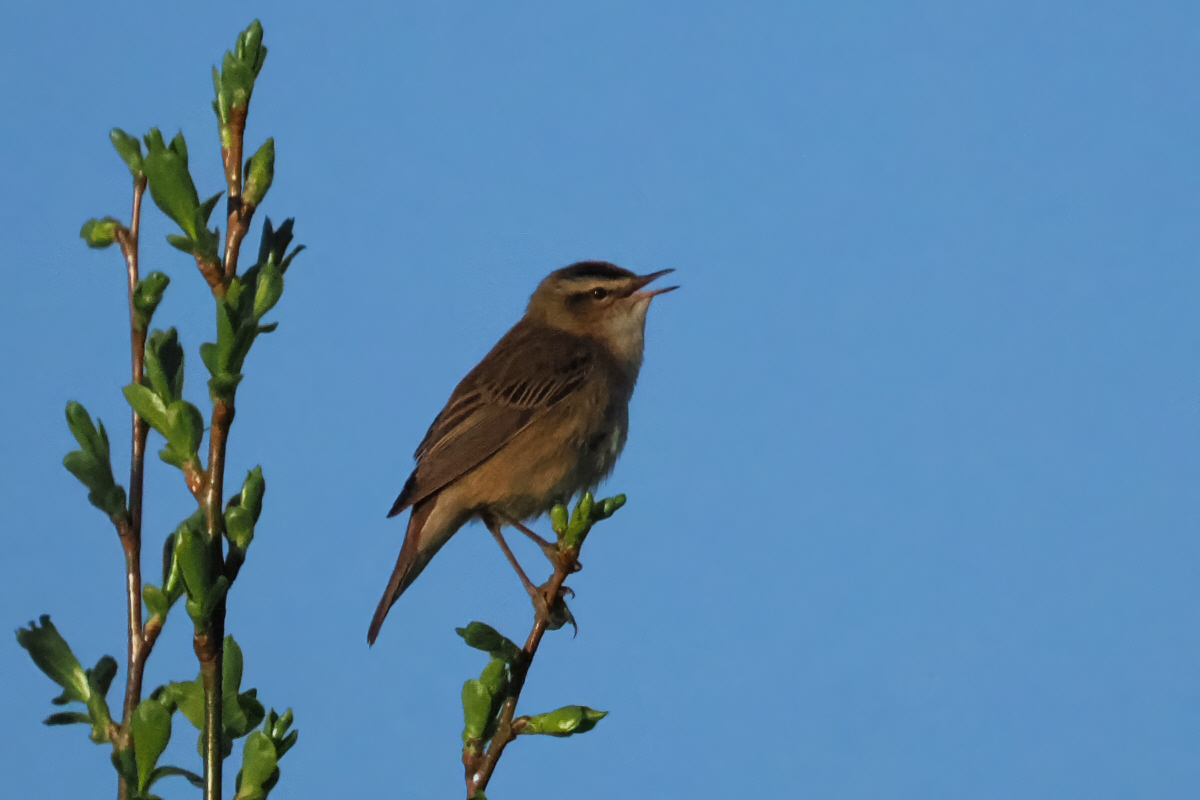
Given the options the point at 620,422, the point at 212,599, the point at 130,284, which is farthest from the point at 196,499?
the point at 620,422

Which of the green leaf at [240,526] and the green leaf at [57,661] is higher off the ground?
A: the green leaf at [240,526]

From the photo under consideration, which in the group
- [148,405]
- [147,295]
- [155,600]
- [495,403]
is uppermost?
[495,403]

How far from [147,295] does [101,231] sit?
0.41 feet

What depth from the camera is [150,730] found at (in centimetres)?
95

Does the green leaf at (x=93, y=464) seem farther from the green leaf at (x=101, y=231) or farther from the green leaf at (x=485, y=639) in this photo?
the green leaf at (x=485, y=639)

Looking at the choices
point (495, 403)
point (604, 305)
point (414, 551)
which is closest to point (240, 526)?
point (414, 551)

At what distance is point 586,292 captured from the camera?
13.7 ft

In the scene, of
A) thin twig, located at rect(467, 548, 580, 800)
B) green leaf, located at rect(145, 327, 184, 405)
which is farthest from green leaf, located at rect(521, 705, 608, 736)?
green leaf, located at rect(145, 327, 184, 405)

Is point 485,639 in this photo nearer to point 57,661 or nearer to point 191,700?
point 191,700

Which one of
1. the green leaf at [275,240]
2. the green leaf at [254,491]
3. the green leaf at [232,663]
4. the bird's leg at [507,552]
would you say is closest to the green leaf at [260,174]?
the green leaf at [275,240]

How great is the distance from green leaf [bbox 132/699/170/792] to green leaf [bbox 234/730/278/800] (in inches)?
2.8

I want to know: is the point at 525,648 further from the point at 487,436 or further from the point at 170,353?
the point at 487,436

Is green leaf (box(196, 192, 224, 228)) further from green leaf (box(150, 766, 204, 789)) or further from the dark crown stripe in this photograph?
the dark crown stripe

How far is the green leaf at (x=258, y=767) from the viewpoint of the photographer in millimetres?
985
